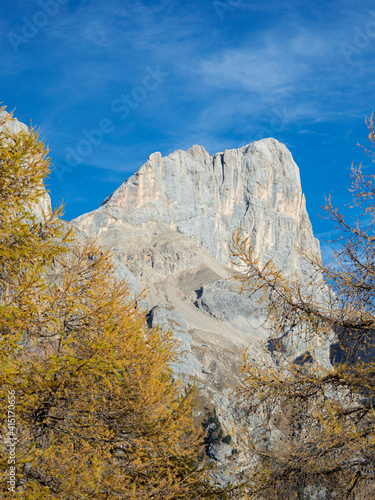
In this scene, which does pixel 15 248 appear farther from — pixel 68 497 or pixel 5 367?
pixel 68 497

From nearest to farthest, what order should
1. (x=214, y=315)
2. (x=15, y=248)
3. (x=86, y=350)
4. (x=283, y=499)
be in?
1. (x=283, y=499)
2. (x=15, y=248)
3. (x=86, y=350)
4. (x=214, y=315)

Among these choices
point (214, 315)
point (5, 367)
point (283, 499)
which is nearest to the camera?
point (5, 367)

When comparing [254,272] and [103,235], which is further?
[103,235]

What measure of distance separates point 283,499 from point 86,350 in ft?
10.6

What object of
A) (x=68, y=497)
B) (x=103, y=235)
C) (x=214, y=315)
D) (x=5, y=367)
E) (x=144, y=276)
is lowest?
(x=68, y=497)

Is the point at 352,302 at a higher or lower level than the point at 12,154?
lower

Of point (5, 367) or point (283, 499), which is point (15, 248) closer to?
point (5, 367)

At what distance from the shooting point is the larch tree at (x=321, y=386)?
4.72 m

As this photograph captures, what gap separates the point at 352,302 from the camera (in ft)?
16.9

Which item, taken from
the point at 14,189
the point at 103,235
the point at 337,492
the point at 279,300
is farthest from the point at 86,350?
the point at 103,235

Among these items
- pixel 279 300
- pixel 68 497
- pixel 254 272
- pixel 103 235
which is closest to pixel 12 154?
pixel 254 272

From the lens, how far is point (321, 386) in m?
5.21

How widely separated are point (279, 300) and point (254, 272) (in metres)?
0.51

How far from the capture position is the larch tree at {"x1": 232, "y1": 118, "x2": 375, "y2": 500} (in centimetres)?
472
